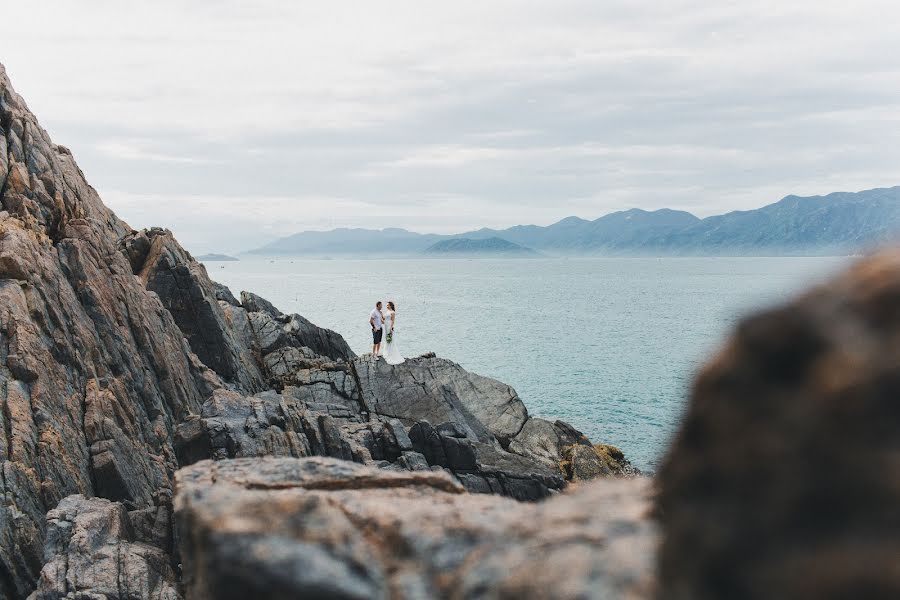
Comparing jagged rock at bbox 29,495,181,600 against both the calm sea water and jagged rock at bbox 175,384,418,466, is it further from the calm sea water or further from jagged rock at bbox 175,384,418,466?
the calm sea water

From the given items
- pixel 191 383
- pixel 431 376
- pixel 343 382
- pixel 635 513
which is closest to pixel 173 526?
pixel 191 383

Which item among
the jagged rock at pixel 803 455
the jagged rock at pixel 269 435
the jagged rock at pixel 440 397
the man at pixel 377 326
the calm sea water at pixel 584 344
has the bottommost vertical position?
the calm sea water at pixel 584 344

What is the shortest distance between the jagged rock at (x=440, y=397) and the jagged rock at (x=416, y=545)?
33.8 metres

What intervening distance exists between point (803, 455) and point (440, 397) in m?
40.2

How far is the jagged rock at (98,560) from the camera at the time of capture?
54.7 feet

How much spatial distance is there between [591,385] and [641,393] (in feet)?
19.4

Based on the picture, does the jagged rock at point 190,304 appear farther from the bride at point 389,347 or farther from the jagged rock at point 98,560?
the jagged rock at point 98,560

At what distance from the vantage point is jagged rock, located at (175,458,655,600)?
5.23m

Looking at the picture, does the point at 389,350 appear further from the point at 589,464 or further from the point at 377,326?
the point at 589,464

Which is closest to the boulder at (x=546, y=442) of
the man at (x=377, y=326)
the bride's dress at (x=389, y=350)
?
the bride's dress at (x=389, y=350)

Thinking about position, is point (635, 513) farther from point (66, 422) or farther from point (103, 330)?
point (103, 330)

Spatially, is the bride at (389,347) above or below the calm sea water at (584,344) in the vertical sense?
above

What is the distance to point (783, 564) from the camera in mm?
3680

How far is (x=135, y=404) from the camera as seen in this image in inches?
1118
